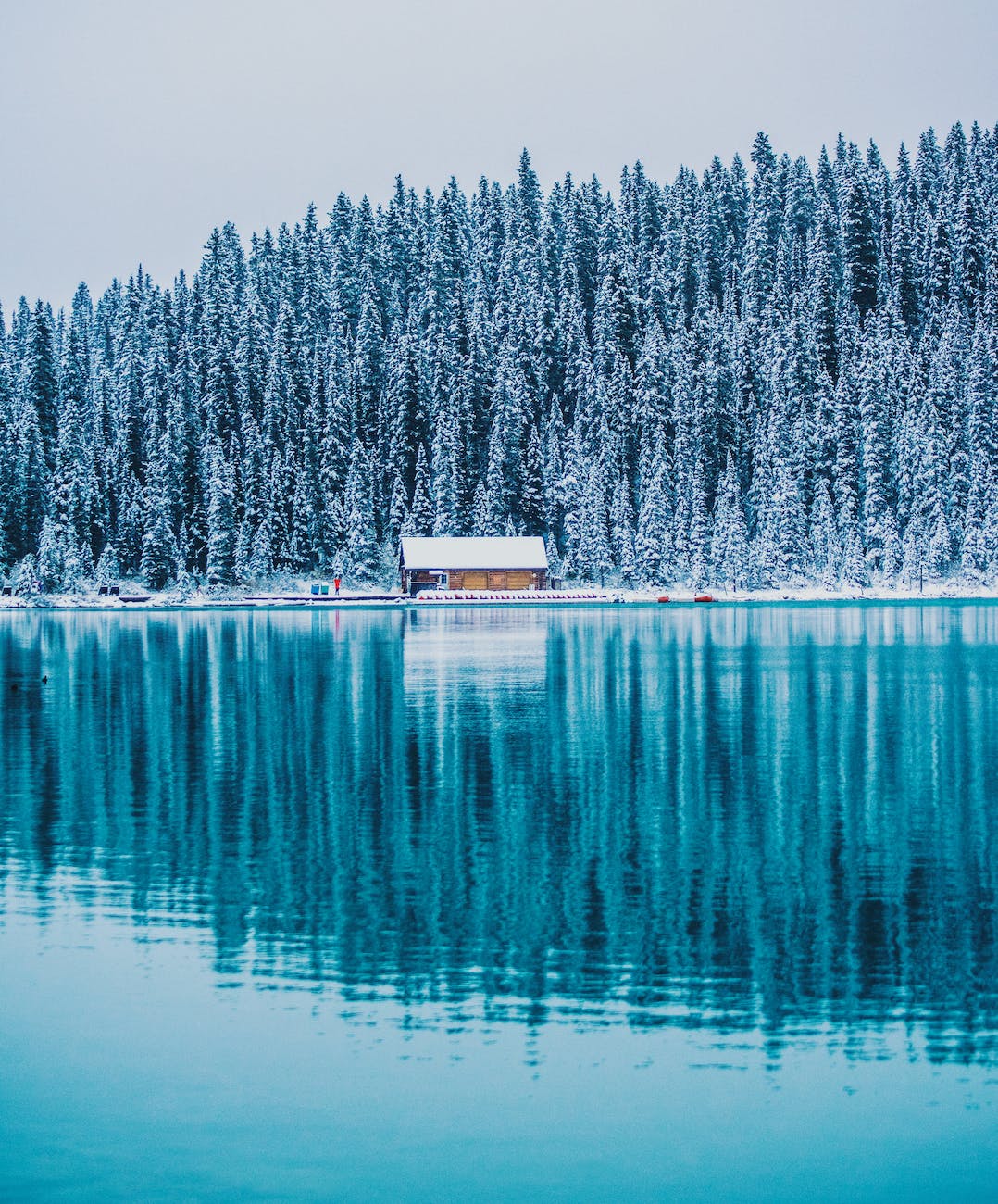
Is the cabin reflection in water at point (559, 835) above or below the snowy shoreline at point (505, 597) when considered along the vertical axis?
below

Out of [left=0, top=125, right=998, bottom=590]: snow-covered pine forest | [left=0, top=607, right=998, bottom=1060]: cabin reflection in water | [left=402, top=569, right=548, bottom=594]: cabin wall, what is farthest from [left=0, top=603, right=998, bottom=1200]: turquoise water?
[left=0, top=125, right=998, bottom=590]: snow-covered pine forest

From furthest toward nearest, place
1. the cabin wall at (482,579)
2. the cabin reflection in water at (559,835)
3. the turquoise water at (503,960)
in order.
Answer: the cabin wall at (482,579) < the cabin reflection in water at (559,835) < the turquoise water at (503,960)

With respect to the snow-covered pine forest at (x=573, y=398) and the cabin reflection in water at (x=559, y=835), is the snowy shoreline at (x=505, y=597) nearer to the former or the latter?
the snow-covered pine forest at (x=573, y=398)

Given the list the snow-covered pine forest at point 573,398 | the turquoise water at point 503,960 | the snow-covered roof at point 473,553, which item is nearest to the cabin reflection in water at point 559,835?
the turquoise water at point 503,960

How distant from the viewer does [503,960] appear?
1484cm

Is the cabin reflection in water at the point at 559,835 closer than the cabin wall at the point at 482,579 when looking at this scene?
Yes

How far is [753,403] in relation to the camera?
13325cm

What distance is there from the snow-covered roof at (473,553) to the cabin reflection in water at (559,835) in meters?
69.9

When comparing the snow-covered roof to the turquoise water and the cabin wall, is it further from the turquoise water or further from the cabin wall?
the turquoise water

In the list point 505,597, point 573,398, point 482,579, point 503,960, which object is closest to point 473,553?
point 482,579

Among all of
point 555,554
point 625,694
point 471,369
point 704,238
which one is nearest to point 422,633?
point 625,694

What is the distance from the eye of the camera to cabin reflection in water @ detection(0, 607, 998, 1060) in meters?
14.1

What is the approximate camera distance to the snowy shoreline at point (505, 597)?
11694 cm

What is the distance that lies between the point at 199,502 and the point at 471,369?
28.6 meters
